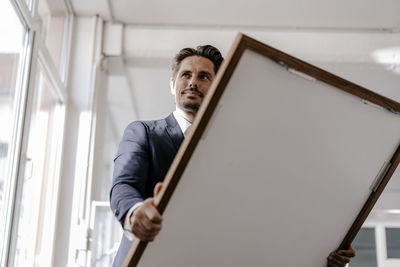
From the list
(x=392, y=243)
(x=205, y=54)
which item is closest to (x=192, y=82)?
(x=205, y=54)

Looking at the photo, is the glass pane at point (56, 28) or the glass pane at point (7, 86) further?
the glass pane at point (56, 28)

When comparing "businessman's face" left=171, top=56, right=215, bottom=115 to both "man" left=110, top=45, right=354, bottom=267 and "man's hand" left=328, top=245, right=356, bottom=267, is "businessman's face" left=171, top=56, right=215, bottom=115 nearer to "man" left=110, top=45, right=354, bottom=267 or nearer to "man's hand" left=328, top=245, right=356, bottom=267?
"man" left=110, top=45, right=354, bottom=267

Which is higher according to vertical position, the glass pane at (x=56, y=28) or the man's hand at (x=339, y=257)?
the glass pane at (x=56, y=28)

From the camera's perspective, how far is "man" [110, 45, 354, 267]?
37.7 inches

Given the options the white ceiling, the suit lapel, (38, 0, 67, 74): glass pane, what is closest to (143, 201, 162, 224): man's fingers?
the suit lapel

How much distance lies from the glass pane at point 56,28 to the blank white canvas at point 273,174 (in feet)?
9.84

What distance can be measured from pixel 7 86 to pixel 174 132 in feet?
5.38

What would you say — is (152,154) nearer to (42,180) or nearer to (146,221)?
(146,221)

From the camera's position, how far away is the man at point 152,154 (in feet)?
3.14

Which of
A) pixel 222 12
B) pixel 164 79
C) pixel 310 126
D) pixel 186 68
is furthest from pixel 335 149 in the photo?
pixel 164 79

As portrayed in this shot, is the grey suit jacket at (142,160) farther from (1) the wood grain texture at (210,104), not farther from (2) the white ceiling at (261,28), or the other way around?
(2) the white ceiling at (261,28)

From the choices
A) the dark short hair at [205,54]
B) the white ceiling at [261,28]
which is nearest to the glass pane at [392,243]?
the white ceiling at [261,28]

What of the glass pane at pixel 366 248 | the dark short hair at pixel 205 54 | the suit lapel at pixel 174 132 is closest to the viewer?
the suit lapel at pixel 174 132

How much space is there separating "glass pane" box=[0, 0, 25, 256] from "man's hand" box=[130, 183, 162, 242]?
1836 millimetres
